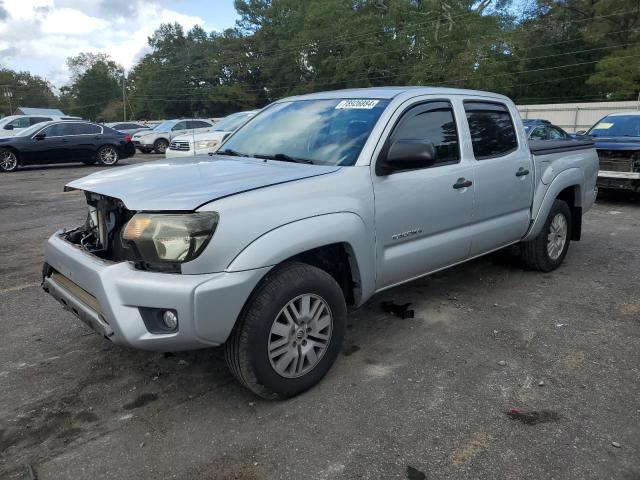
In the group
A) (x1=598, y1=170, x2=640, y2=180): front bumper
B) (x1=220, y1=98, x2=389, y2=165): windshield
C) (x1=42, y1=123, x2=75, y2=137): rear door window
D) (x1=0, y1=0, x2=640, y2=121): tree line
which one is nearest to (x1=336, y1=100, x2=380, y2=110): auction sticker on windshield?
(x1=220, y1=98, x2=389, y2=165): windshield

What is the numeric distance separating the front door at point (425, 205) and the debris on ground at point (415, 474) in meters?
1.29

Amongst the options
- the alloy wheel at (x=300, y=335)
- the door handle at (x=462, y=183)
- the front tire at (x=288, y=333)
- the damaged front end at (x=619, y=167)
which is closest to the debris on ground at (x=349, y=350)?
the front tire at (x=288, y=333)

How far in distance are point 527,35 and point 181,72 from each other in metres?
48.3

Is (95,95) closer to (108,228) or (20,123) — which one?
(20,123)

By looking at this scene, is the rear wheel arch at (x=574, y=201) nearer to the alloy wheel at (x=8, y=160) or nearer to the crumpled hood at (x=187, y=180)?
the crumpled hood at (x=187, y=180)

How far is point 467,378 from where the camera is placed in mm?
3361

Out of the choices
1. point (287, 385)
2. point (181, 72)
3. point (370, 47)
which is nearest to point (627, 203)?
point (287, 385)

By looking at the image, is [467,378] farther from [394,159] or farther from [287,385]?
[394,159]

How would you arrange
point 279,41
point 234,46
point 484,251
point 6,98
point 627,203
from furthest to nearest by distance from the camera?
point 6,98
point 234,46
point 279,41
point 627,203
point 484,251

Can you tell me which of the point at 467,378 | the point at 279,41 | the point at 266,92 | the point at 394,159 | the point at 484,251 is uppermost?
the point at 279,41

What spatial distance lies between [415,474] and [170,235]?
5.49ft

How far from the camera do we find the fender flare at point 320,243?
2740 millimetres

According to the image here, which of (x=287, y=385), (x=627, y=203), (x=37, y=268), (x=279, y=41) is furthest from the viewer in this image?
(x=279, y=41)

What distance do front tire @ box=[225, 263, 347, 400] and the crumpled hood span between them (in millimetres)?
545
